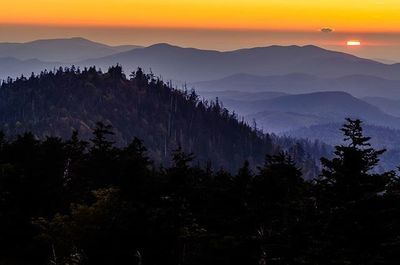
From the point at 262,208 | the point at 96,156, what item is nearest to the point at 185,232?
the point at 262,208

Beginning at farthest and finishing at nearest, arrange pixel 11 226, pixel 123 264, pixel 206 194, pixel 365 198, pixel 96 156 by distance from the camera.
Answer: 1. pixel 96 156
2. pixel 11 226
3. pixel 206 194
4. pixel 123 264
5. pixel 365 198

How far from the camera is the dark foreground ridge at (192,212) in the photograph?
58.2 ft

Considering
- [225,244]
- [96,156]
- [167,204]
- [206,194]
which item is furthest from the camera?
[96,156]

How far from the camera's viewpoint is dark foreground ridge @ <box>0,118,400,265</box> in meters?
17.7

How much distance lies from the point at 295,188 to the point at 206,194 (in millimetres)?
4722

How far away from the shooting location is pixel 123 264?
25.5 m

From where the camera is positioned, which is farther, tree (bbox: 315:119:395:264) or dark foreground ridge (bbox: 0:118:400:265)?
dark foreground ridge (bbox: 0:118:400:265)

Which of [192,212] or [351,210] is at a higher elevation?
[351,210]

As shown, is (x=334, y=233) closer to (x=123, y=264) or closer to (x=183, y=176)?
(x=183, y=176)

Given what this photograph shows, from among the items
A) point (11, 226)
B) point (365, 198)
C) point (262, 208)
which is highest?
point (365, 198)

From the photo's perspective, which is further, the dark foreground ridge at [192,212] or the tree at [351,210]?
the dark foreground ridge at [192,212]

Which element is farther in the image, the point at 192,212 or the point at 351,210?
the point at 192,212

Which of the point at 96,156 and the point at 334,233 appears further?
the point at 96,156

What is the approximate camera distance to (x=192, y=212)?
2614cm
